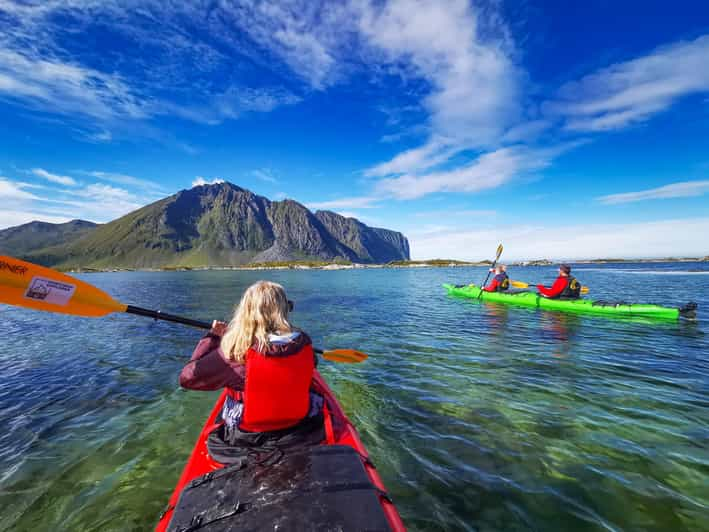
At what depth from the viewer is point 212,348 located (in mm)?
4281

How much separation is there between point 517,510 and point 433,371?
5.44 m

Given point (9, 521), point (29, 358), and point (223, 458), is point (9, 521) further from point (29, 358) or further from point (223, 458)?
point (29, 358)

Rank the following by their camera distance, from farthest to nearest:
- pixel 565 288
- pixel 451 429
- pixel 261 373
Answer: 1. pixel 565 288
2. pixel 451 429
3. pixel 261 373


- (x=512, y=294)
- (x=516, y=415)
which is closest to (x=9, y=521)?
(x=516, y=415)

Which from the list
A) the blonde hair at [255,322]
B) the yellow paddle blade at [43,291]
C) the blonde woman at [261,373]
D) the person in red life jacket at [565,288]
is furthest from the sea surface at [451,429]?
the person in red life jacket at [565,288]

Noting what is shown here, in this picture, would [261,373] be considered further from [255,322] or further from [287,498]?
[287,498]

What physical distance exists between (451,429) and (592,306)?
16.8 metres

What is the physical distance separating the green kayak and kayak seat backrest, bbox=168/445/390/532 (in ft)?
66.2

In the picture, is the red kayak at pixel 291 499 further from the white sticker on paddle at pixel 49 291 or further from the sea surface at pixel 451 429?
the white sticker on paddle at pixel 49 291

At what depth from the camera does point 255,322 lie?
13.0 feet

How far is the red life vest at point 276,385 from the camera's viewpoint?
11.9 feet

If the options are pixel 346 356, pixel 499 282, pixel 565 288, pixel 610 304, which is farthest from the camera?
pixel 499 282

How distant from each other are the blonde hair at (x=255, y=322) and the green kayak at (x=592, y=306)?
20.2 m

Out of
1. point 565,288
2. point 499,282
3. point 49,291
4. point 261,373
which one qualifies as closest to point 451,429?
point 261,373
